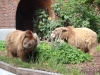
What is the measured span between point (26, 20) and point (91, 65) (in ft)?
44.5

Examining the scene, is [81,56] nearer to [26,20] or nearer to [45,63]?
[45,63]

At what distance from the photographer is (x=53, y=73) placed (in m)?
8.66

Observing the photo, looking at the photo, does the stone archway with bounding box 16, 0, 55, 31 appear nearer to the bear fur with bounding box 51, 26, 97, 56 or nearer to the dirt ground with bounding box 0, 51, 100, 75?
the bear fur with bounding box 51, 26, 97, 56

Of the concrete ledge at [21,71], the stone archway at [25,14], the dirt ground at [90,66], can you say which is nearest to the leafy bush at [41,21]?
the stone archway at [25,14]

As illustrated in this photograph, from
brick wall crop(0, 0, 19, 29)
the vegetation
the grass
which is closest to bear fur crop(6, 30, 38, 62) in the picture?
the grass

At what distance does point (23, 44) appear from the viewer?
10.8 m

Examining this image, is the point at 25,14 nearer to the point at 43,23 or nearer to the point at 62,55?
the point at 43,23

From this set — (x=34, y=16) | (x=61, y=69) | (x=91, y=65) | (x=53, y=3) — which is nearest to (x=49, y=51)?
(x=91, y=65)

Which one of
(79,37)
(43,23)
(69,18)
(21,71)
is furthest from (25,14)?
(21,71)

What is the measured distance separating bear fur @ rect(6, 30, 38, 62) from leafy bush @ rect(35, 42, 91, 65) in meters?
0.43

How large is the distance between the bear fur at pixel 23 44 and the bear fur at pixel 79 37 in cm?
108

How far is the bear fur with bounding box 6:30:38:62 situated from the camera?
10.7 m

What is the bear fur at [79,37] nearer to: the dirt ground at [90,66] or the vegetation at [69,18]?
the dirt ground at [90,66]

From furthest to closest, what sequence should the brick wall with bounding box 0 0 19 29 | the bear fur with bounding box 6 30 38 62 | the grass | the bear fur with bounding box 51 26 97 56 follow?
the brick wall with bounding box 0 0 19 29
the bear fur with bounding box 51 26 97 56
the bear fur with bounding box 6 30 38 62
the grass
